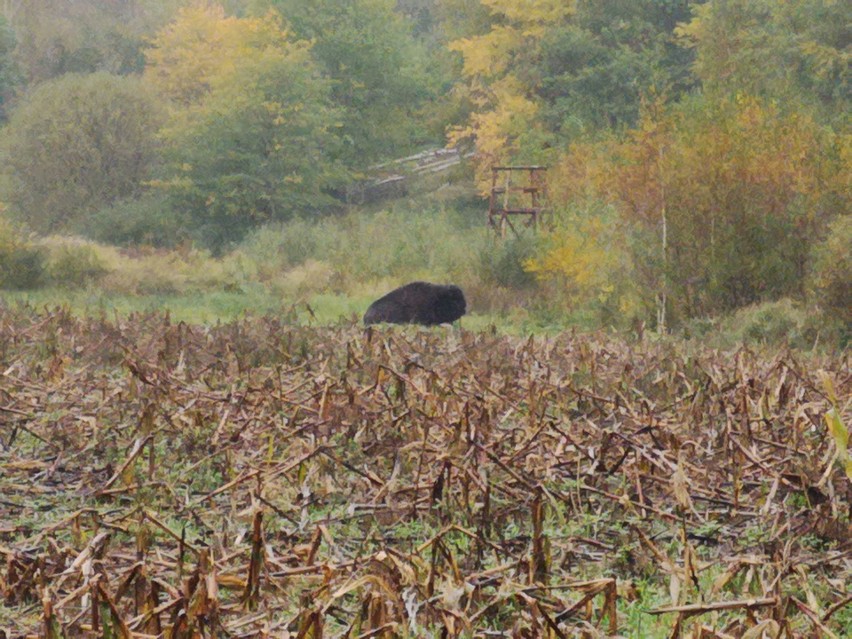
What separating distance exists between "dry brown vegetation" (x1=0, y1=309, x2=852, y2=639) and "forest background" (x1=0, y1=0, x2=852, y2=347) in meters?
6.93

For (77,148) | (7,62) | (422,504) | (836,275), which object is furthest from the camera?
(7,62)

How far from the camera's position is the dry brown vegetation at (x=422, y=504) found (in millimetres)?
2891

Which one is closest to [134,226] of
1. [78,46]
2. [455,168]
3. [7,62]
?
[455,168]

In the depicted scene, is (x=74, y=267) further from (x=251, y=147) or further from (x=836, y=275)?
(x=251, y=147)

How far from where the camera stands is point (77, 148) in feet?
155

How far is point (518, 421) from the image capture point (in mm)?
5133

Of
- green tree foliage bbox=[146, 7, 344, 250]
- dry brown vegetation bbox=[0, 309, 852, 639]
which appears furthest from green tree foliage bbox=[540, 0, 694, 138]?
dry brown vegetation bbox=[0, 309, 852, 639]

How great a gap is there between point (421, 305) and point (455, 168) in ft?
104

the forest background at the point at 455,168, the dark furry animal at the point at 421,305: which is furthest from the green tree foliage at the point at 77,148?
the dark furry animal at the point at 421,305

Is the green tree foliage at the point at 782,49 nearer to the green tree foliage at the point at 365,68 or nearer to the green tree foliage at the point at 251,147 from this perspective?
the green tree foliage at the point at 251,147

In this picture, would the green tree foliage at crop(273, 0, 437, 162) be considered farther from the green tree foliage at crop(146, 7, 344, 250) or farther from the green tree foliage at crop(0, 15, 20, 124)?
the green tree foliage at crop(0, 15, 20, 124)

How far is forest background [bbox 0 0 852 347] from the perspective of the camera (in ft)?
67.6

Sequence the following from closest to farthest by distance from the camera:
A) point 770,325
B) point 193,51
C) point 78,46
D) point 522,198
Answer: point 770,325, point 522,198, point 193,51, point 78,46

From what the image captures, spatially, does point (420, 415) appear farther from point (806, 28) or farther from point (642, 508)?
point (806, 28)
